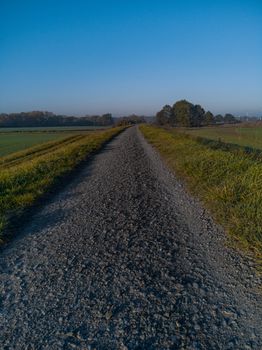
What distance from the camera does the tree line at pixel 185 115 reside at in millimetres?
111375

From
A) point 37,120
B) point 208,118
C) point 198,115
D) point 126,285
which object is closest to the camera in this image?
point 126,285

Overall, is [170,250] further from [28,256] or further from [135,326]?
[28,256]

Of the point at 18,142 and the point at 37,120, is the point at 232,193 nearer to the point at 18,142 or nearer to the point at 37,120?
the point at 18,142

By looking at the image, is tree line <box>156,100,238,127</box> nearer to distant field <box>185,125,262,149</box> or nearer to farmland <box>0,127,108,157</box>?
farmland <box>0,127,108,157</box>

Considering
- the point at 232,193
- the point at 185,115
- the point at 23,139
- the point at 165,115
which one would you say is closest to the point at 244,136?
the point at 232,193

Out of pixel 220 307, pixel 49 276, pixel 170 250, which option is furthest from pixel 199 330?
pixel 49 276

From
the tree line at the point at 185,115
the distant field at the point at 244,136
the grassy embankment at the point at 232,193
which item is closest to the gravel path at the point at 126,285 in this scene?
the grassy embankment at the point at 232,193

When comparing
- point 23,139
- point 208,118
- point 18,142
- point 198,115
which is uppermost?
point 198,115

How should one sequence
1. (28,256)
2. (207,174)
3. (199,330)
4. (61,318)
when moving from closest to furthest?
(199,330) → (61,318) → (28,256) → (207,174)

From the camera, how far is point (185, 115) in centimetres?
11094

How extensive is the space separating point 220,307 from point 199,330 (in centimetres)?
44

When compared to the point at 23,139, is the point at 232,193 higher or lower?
higher

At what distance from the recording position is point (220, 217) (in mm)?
5203

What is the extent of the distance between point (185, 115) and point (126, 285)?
11381 centimetres
